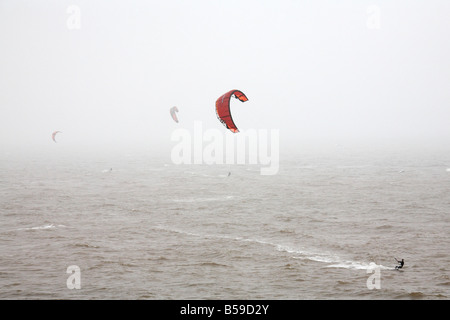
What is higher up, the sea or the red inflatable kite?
the red inflatable kite

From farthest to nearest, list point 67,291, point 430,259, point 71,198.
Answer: point 71,198, point 430,259, point 67,291

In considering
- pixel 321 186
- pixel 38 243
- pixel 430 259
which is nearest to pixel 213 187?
pixel 321 186

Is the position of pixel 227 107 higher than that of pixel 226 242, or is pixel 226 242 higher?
pixel 227 107

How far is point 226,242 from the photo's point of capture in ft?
129

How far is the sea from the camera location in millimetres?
29516

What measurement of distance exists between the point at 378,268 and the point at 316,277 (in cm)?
469

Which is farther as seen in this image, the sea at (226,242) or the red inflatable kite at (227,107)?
the red inflatable kite at (227,107)

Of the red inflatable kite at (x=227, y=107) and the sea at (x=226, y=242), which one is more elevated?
the red inflatable kite at (x=227, y=107)

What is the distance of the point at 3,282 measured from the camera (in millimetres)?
30750

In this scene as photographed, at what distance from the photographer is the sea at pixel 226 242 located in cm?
2952

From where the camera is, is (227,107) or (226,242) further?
(227,107)

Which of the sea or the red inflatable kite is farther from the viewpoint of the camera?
the red inflatable kite
